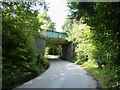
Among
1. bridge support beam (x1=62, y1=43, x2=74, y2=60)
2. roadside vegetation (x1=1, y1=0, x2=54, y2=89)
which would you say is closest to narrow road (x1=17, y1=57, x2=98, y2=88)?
roadside vegetation (x1=1, y1=0, x2=54, y2=89)

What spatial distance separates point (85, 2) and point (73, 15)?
2.56 meters

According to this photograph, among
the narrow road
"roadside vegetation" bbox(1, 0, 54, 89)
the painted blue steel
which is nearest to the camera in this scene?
"roadside vegetation" bbox(1, 0, 54, 89)

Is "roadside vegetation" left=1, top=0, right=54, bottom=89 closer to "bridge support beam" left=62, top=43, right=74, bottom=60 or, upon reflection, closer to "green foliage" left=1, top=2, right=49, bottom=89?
"green foliage" left=1, top=2, right=49, bottom=89

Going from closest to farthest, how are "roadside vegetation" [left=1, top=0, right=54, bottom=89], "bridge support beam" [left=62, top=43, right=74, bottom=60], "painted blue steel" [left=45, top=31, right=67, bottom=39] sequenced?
"roadside vegetation" [left=1, top=0, right=54, bottom=89]
"painted blue steel" [left=45, top=31, right=67, bottom=39]
"bridge support beam" [left=62, top=43, right=74, bottom=60]

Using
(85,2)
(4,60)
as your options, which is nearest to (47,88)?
(4,60)

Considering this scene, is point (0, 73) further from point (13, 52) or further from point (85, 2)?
point (85, 2)

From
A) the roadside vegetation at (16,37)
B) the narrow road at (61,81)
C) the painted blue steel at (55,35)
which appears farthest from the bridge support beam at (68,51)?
the roadside vegetation at (16,37)

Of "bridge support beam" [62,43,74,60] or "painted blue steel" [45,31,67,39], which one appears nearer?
"painted blue steel" [45,31,67,39]

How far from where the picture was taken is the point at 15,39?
1858 cm

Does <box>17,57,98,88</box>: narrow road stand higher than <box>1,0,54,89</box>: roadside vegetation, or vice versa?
<box>1,0,54,89</box>: roadside vegetation

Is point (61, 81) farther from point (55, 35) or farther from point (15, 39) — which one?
point (55, 35)

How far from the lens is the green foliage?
Answer: 1432cm

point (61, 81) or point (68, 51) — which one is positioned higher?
point (61, 81)

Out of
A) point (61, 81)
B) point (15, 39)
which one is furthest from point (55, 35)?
point (61, 81)
